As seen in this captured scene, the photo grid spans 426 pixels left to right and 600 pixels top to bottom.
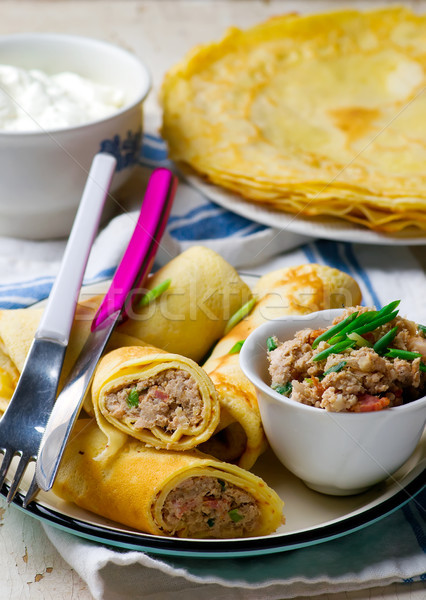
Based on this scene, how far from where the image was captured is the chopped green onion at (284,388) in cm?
203

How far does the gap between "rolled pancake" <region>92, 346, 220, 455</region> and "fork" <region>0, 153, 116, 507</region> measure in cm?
21

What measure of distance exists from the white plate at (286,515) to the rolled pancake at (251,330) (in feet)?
0.39

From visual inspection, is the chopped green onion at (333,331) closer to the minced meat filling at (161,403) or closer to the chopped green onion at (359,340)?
the chopped green onion at (359,340)

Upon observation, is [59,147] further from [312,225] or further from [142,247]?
[312,225]

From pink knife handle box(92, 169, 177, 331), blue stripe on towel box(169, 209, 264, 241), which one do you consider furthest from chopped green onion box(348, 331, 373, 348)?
blue stripe on towel box(169, 209, 264, 241)

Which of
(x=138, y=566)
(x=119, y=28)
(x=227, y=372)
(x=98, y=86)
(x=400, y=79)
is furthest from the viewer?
(x=119, y=28)

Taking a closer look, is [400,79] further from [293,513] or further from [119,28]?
[293,513]

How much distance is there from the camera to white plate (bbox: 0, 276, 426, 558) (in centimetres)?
185

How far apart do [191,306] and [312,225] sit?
100 centimetres

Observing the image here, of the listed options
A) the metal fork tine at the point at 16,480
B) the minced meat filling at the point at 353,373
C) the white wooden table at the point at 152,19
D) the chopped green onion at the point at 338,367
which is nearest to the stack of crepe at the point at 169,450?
the metal fork tine at the point at 16,480

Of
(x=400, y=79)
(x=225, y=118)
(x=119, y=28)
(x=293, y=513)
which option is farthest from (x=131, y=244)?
(x=119, y=28)

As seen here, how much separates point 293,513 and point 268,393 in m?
0.38

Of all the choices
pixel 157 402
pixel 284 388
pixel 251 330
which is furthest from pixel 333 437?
pixel 251 330

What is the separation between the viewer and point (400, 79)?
4281 mm
